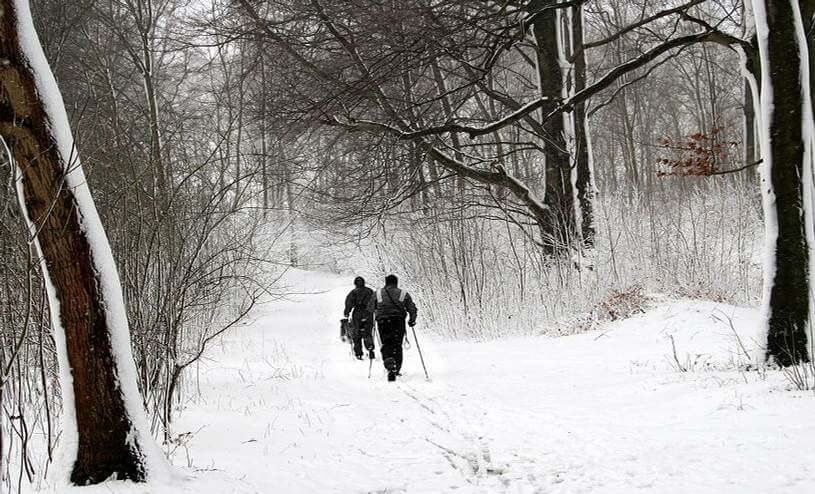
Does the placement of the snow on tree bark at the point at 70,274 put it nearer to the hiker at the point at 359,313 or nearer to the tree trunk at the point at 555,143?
the hiker at the point at 359,313

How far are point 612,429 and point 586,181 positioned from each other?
8019 mm

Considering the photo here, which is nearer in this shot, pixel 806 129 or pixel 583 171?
pixel 806 129

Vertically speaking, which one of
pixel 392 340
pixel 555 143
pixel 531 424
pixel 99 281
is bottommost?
pixel 531 424

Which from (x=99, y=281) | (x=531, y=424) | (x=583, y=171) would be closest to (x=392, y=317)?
(x=531, y=424)

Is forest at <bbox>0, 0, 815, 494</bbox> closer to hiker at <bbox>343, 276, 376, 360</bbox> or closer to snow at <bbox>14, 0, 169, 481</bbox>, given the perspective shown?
snow at <bbox>14, 0, 169, 481</bbox>

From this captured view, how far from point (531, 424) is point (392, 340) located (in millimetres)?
4235

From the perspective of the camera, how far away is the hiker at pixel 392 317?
33.0 ft

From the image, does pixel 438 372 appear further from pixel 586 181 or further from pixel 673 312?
pixel 586 181

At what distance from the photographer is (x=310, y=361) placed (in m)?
13.4

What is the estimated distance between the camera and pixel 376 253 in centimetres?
1923

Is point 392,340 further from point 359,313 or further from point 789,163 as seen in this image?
point 789,163

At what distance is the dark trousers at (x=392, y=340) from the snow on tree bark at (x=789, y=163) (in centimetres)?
525

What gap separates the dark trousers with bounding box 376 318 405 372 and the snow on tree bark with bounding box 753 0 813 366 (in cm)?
525

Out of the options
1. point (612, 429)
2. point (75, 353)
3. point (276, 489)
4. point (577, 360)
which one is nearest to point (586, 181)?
point (577, 360)
